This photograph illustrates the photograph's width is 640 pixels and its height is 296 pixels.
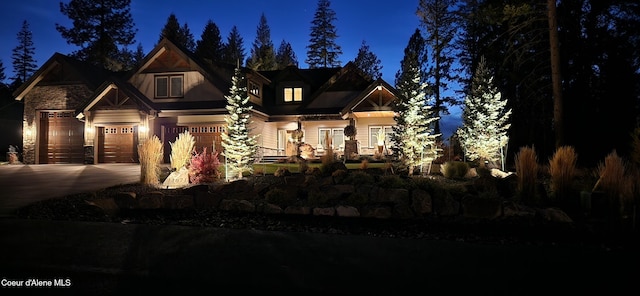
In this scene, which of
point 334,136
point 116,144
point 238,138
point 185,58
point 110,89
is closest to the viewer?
point 238,138

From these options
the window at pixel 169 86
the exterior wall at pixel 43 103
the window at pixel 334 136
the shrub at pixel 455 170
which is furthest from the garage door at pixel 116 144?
the shrub at pixel 455 170

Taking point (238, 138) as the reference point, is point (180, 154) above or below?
below

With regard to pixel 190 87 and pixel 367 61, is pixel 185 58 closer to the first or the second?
pixel 190 87

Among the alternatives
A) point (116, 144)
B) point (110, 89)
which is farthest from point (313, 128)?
point (110, 89)

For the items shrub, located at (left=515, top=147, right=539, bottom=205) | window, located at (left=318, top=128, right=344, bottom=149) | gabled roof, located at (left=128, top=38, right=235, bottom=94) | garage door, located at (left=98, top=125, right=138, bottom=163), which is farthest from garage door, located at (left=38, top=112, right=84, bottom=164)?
shrub, located at (left=515, top=147, right=539, bottom=205)

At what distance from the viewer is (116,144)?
22297 mm

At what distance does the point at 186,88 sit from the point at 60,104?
7624mm

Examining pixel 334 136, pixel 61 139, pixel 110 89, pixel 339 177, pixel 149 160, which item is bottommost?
pixel 339 177

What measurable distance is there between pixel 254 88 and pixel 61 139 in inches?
478

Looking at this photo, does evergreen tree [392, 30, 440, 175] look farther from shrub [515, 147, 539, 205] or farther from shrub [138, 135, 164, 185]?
shrub [138, 135, 164, 185]

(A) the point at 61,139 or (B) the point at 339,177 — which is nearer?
(B) the point at 339,177

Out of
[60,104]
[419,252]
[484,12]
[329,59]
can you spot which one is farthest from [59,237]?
[329,59]

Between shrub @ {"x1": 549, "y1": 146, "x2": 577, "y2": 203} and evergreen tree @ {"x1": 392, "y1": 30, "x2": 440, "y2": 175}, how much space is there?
5.81 m

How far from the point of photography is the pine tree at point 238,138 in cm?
1357
